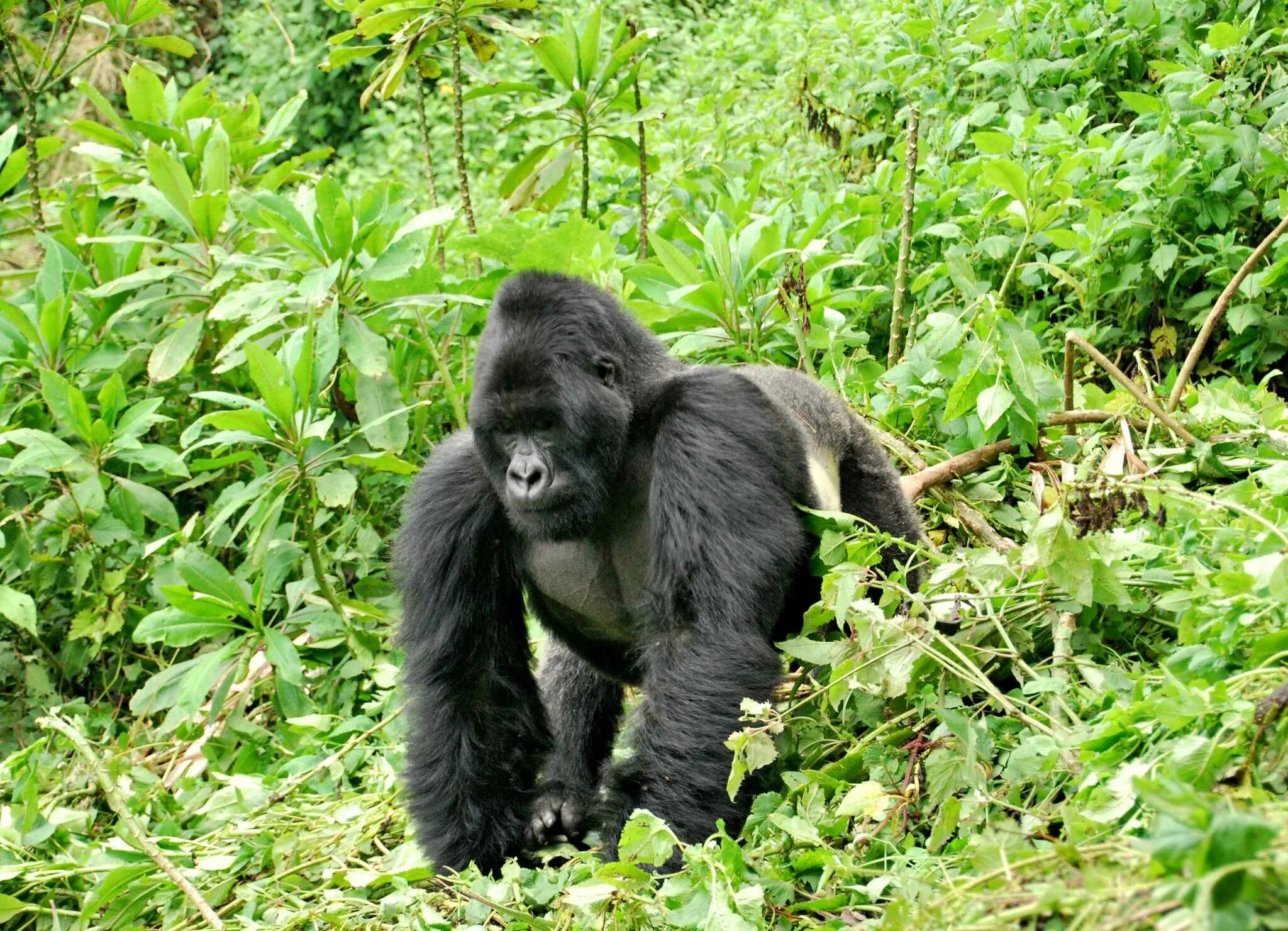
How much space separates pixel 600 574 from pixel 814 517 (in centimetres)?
70

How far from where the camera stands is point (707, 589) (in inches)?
132

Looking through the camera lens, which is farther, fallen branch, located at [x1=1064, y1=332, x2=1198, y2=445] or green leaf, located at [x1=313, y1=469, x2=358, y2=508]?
green leaf, located at [x1=313, y1=469, x2=358, y2=508]

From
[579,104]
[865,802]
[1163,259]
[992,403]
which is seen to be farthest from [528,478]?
[579,104]

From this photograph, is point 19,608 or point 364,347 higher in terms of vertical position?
point 364,347

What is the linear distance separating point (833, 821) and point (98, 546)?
3861 millimetres

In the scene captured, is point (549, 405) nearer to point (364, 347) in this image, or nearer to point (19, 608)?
point (364, 347)

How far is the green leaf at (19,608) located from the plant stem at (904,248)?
12.0ft

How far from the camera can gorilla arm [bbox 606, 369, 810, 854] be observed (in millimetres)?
3207

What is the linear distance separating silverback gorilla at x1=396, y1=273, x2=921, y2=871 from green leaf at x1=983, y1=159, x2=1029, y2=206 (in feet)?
3.84

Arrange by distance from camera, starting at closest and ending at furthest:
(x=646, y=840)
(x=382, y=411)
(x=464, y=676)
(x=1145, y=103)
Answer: (x=646, y=840), (x=464, y=676), (x=1145, y=103), (x=382, y=411)

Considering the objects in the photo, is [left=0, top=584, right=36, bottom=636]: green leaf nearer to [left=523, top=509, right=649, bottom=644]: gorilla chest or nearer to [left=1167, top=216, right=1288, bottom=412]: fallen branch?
[left=523, top=509, right=649, bottom=644]: gorilla chest

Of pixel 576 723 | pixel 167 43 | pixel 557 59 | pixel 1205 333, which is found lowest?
pixel 576 723

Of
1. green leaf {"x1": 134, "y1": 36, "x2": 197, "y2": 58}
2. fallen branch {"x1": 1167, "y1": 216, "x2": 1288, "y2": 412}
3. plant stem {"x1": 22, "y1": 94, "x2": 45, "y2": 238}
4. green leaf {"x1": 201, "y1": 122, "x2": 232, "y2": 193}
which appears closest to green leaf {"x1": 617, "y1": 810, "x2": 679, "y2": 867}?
fallen branch {"x1": 1167, "y1": 216, "x2": 1288, "y2": 412}

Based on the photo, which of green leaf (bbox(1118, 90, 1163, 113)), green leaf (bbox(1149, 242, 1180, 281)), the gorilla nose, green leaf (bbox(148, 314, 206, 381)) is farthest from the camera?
green leaf (bbox(148, 314, 206, 381))
